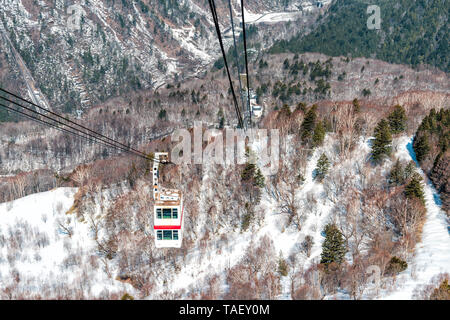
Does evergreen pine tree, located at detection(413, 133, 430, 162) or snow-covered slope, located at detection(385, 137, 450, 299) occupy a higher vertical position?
evergreen pine tree, located at detection(413, 133, 430, 162)

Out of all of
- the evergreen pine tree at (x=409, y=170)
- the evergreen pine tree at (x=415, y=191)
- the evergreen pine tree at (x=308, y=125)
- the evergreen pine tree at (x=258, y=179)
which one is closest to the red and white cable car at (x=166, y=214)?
the evergreen pine tree at (x=258, y=179)

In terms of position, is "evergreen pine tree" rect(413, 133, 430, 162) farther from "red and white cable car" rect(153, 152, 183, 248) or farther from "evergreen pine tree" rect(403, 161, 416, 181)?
"red and white cable car" rect(153, 152, 183, 248)

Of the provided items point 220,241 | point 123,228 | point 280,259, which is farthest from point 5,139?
point 280,259

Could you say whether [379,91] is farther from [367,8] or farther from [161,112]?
[367,8]

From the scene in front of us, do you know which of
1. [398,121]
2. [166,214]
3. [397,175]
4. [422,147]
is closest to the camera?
[166,214]

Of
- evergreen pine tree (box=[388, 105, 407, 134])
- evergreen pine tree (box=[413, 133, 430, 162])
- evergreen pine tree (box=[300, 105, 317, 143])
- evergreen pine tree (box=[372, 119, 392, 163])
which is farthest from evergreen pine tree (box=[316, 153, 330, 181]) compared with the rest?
evergreen pine tree (box=[388, 105, 407, 134])

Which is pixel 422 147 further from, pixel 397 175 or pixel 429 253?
pixel 429 253

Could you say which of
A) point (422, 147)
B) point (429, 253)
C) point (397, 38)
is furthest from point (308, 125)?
point (397, 38)
